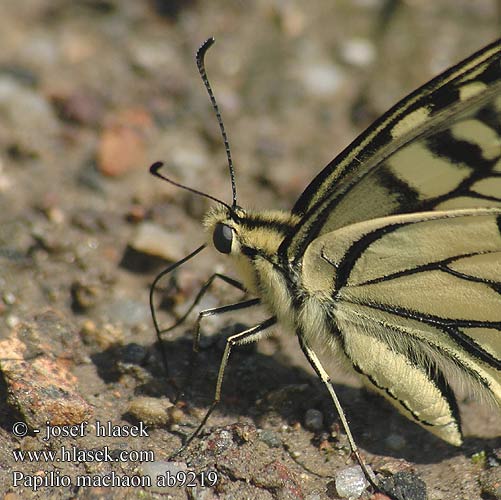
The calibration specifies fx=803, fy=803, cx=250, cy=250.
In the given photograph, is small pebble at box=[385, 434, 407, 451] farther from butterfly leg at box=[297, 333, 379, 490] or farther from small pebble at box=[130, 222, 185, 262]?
small pebble at box=[130, 222, 185, 262]

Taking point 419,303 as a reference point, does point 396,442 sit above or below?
below

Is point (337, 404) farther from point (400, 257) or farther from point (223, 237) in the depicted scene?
point (223, 237)

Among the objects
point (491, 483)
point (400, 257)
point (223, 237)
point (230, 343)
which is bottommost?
point (491, 483)

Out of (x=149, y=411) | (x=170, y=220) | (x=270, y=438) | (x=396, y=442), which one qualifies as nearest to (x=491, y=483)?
(x=396, y=442)

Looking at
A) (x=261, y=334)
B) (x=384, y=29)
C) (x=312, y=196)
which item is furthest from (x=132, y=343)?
(x=384, y=29)

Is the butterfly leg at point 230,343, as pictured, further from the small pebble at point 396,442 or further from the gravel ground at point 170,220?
the small pebble at point 396,442

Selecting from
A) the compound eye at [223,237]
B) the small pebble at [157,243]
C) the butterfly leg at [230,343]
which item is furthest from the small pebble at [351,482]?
the small pebble at [157,243]
